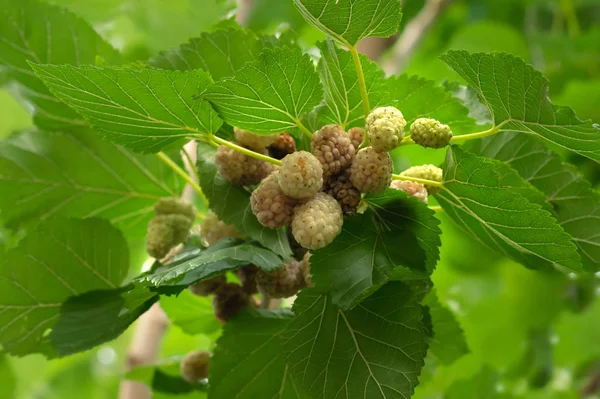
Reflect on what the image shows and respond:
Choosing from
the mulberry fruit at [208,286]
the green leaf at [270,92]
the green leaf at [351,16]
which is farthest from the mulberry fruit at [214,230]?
the green leaf at [351,16]

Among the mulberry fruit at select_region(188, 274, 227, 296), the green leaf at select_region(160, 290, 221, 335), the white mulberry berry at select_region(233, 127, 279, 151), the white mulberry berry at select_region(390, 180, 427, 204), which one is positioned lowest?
the green leaf at select_region(160, 290, 221, 335)

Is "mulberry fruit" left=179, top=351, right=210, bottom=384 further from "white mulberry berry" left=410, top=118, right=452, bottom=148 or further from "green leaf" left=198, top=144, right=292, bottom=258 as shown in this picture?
"white mulberry berry" left=410, top=118, right=452, bottom=148

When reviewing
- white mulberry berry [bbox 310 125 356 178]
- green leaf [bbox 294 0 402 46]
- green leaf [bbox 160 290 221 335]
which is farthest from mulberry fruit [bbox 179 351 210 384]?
green leaf [bbox 294 0 402 46]

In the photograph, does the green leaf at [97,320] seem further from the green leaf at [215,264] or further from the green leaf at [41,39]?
the green leaf at [41,39]

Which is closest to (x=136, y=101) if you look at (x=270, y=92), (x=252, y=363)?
(x=270, y=92)

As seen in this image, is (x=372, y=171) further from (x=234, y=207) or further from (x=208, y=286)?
(x=208, y=286)

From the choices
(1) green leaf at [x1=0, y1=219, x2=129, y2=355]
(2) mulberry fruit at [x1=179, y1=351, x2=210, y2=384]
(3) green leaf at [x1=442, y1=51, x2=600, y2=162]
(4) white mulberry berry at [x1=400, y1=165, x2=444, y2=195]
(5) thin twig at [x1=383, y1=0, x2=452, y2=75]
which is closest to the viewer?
(3) green leaf at [x1=442, y1=51, x2=600, y2=162]

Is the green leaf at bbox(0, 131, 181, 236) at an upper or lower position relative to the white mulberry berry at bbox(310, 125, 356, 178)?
lower
